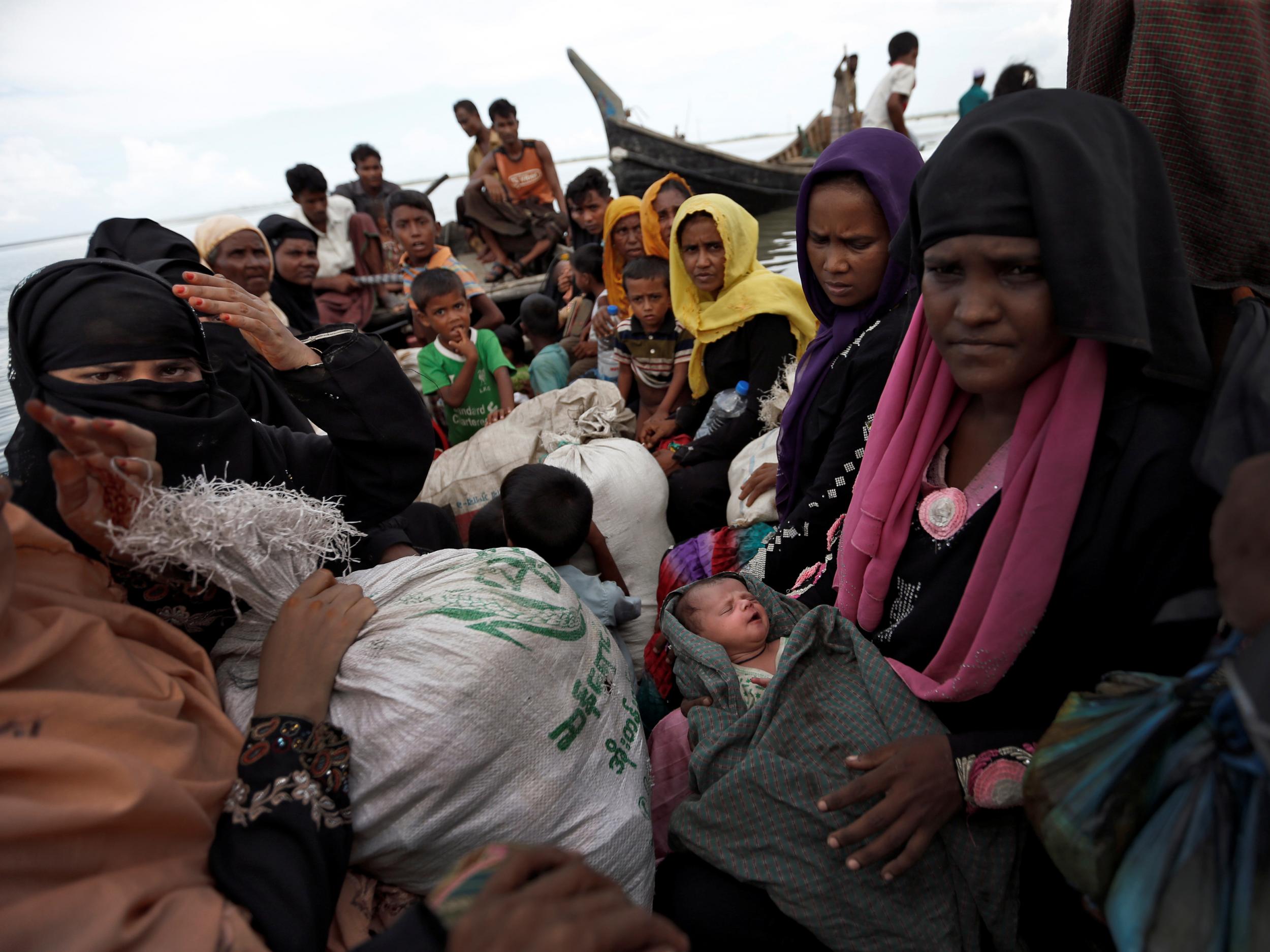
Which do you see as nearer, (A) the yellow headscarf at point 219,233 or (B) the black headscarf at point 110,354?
(B) the black headscarf at point 110,354

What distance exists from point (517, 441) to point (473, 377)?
1.09 metres

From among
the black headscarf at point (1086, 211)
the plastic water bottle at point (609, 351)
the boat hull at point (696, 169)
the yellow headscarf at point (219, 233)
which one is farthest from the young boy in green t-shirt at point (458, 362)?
the boat hull at point (696, 169)

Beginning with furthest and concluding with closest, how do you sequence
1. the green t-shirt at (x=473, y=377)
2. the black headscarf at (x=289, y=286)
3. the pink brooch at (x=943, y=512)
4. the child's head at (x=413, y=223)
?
the child's head at (x=413, y=223)
the black headscarf at (x=289, y=286)
the green t-shirt at (x=473, y=377)
the pink brooch at (x=943, y=512)

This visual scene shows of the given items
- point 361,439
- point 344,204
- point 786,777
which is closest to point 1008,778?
point 786,777

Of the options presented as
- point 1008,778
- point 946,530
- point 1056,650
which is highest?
point 946,530

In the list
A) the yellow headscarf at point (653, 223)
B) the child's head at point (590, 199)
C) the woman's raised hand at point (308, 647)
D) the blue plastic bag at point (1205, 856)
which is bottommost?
the blue plastic bag at point (1205, 856)

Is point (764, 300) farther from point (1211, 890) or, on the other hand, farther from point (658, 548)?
point (1211, 890)

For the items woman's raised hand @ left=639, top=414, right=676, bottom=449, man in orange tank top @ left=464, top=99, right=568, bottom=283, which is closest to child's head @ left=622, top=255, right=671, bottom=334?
woman's raised hand @ left=639, top=414, right=676, bottom=449

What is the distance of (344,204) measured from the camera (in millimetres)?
6957

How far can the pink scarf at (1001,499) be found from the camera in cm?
120

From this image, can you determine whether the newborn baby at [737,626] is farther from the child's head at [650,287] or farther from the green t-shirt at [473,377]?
the green t-shirt at [473,377]

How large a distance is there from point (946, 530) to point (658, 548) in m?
1.60

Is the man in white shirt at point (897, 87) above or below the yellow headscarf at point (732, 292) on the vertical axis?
above

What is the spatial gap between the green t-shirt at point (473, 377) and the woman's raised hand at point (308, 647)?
3.01m
